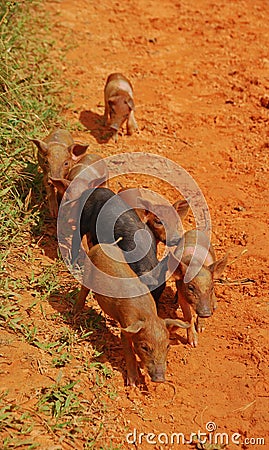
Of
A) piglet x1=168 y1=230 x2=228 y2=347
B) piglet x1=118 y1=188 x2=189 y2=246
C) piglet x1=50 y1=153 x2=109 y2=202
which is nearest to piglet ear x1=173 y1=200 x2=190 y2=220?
piglet x1=118 y1=188 x2=189 y2=246

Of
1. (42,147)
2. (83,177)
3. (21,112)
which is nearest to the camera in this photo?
(83,177)

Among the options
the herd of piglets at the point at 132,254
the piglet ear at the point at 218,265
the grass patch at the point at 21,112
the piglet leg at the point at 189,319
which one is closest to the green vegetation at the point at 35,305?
the grass patch at the point at 21,112

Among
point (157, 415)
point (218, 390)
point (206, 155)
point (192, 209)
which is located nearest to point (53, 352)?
point (157, 415)

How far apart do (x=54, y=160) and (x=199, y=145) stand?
2423mm

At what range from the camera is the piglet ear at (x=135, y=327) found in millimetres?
4949

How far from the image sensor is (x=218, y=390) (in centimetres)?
527

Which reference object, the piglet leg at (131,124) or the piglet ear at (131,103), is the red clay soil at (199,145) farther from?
the piglet ear at (131,103)

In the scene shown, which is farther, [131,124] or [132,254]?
[131,124]

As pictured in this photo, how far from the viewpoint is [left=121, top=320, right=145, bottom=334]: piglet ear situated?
195 inches

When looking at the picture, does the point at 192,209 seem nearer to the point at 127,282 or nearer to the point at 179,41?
the point at 127,282

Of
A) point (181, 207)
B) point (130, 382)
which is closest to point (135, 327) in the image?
point (130, 382)

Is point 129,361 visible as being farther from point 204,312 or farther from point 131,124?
point 131,124

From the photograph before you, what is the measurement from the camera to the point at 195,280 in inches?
221

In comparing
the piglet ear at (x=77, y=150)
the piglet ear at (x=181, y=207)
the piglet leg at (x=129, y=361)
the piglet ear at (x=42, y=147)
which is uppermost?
the piglet ear at (x=42, y=147)
